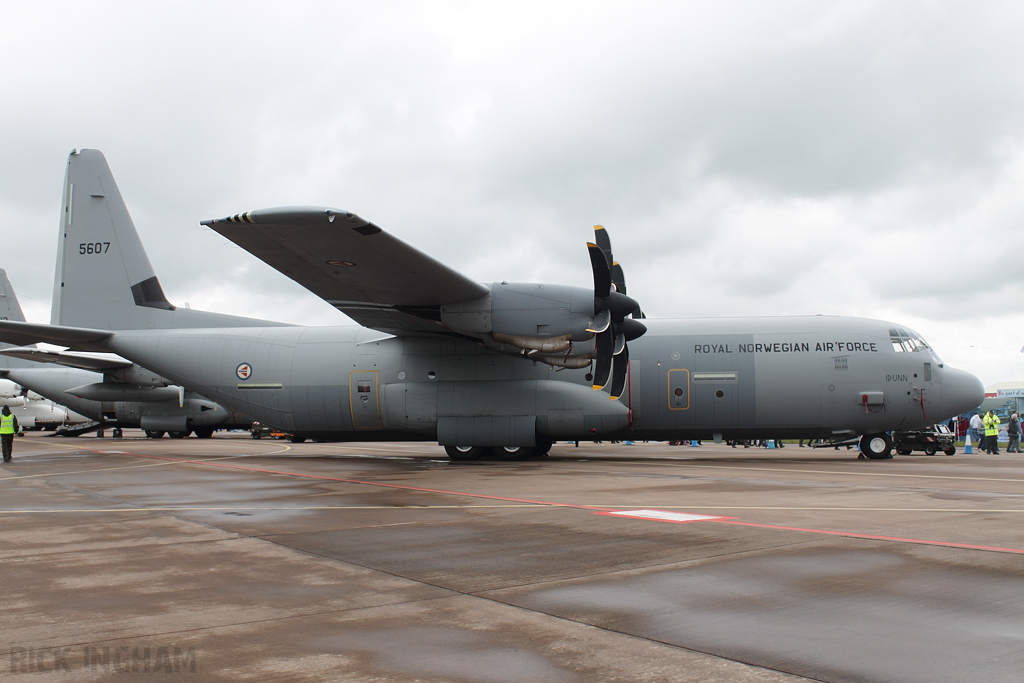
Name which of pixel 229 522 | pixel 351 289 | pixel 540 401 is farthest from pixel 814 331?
pixel 229 522

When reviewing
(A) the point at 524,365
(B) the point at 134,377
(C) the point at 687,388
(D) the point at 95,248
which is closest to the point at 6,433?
(D) the point at 95,248

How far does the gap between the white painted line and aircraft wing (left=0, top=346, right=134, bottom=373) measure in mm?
25267

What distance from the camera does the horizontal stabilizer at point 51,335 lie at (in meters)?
18.5

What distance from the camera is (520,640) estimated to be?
3.66 meters

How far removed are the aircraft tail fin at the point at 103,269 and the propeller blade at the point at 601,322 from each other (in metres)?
11.1

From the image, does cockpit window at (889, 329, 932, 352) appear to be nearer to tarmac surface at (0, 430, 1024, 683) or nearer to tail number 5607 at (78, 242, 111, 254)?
tarmac surface at (0, 430, 1024, 683)

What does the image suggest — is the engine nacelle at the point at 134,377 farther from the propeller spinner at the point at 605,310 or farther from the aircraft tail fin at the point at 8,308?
the propeller spinner at the point at 605,310

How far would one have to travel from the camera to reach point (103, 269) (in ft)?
72.1

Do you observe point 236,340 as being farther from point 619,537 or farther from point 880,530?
point 880,530

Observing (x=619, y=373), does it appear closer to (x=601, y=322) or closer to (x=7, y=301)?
(x=601, y=322)

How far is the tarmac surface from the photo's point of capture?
3334 mm

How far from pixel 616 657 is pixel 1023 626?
2.22m

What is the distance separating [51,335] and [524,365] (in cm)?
1320
